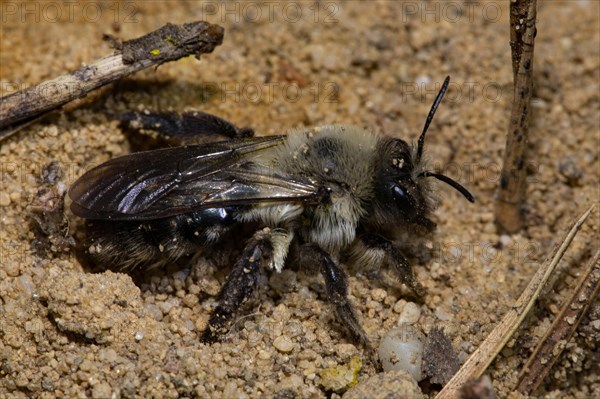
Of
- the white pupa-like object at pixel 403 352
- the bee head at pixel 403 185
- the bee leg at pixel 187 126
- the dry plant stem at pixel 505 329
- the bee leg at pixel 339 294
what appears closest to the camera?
the dry plant stem at pixel 505 329

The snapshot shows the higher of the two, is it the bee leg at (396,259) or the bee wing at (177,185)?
the bee wing at (177,185)

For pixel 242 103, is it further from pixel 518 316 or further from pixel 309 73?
pixel 518 316

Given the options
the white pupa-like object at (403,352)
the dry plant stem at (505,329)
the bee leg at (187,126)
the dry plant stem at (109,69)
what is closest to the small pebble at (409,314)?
the white pupa-like object at (403,352)

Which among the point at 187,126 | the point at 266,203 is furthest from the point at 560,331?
the point at 187,126

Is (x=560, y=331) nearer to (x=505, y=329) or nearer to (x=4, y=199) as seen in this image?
(x=505, y=329)

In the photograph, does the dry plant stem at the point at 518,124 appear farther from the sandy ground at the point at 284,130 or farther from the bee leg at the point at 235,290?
the bee leg at the point at 235,290

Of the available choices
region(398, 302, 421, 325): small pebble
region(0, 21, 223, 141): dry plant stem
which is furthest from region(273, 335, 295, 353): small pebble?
region(0, 21, 223, 141): dry plant stem
